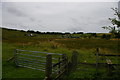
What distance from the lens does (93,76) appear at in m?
6.82

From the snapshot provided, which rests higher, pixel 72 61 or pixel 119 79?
pixel 72 61

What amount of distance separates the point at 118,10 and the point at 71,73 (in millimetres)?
4477

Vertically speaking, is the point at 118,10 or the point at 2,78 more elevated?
the point at 118,10

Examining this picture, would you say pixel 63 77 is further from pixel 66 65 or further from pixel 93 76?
pixel 93 76

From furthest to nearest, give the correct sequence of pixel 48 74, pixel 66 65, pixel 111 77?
pixel 66 65 → pixel 111 77 → pixel 48 74

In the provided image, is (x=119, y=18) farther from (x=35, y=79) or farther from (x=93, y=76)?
(x=35, y=79)

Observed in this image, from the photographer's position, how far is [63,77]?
6.69 meters

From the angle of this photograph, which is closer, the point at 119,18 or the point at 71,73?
the point at 119,18

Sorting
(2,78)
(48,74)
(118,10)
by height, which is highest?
(118,10)

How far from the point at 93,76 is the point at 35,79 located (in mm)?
3452

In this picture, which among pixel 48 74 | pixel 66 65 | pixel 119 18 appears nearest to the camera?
pixel 48 74

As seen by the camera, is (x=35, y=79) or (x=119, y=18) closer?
(x=119, y=18)

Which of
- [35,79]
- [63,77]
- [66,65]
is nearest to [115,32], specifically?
[66,65]

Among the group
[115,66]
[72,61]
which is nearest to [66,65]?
[72,61]
